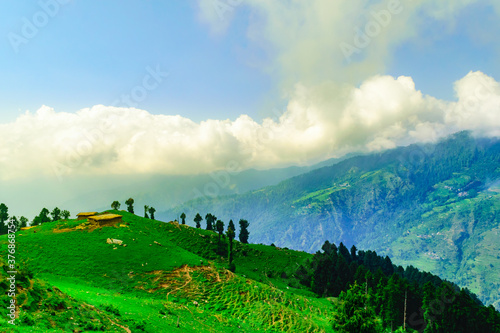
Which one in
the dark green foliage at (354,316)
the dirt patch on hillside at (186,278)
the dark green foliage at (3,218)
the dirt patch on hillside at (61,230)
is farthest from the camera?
the dark green foliage at (3,218)

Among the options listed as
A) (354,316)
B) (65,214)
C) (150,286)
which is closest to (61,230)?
(150,286)

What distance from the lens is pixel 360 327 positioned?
43500mm

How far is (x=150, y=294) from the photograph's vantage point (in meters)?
58.8

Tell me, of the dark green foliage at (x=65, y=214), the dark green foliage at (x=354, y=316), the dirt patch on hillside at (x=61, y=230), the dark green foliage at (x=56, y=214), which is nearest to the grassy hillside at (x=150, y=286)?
the dirt patch on hillside at (x=61, y=230)

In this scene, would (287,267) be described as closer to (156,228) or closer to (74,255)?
(156,228)

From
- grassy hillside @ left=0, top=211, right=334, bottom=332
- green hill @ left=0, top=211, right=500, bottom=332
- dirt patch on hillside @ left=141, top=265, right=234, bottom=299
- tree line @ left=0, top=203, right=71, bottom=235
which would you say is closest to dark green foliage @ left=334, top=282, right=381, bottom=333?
green hill @ left=0, top=211, right=500, bottom=332

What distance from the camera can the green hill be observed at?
27203 millimetres

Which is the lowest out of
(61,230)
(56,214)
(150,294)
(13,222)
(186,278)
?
(150,294)

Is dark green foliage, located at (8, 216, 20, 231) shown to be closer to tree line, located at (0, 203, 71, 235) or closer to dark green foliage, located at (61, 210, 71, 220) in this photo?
tree line, located at (0, 203, 71, 235)

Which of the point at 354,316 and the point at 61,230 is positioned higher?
the point at 61,230

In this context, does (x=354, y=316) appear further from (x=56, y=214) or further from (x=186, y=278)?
(x=56, y=214)

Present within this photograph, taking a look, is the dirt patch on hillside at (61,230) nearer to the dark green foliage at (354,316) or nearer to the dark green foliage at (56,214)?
the dark green foliage at (56,214)

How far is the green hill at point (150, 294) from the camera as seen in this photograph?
2720cm

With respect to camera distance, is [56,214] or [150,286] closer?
[150,286]
